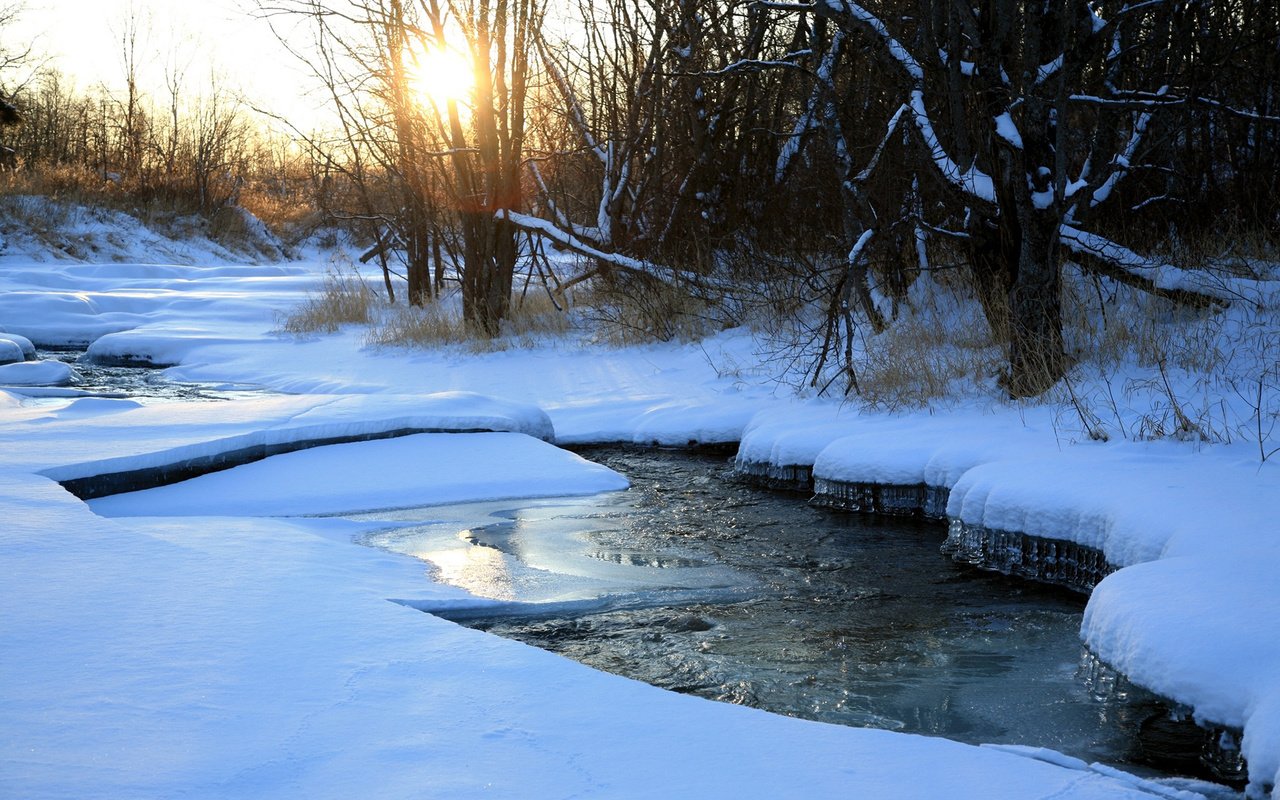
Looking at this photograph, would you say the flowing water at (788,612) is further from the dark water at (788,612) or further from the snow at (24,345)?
the snow at (24,345)

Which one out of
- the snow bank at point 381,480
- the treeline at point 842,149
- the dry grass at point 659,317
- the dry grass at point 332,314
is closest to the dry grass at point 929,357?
the treeline at point 842,149

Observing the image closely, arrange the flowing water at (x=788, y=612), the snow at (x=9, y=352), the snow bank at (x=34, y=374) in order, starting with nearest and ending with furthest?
the flowing water at (x=788, y=612), the snow bank at (x=34, y=374), the snow at (x=9, y=352)

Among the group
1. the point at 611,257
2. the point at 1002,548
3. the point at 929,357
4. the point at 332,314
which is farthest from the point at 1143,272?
the point at 332,314

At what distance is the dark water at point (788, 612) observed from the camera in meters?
3.27

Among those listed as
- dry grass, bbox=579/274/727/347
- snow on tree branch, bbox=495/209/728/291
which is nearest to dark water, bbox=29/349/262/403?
snow on tree branch, bbox=495/209/728/291

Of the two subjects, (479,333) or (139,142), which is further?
(139,142)

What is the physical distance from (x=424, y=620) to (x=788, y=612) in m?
1.44

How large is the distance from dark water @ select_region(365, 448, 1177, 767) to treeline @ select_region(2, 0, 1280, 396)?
1.98m

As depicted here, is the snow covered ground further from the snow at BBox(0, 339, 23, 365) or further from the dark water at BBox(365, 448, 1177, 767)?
the snow at BBox(0, 339, 23, 365)

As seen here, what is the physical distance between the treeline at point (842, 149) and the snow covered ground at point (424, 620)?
4.80 ft

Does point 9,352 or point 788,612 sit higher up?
point 9,352

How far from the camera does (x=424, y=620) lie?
11.1 feet

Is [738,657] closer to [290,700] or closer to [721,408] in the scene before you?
[290,700]

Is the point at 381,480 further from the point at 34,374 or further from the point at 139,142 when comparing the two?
the point at 139,142
